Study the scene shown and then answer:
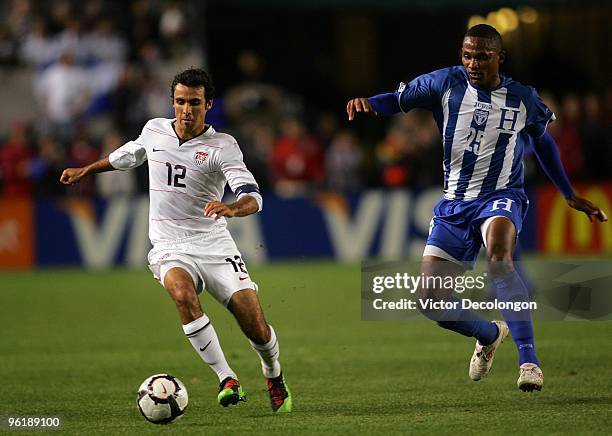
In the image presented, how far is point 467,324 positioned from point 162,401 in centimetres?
218

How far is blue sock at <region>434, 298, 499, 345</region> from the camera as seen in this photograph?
25.1ft

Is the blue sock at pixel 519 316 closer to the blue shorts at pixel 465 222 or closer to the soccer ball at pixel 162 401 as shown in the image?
the blue shorts at pixel 465 222

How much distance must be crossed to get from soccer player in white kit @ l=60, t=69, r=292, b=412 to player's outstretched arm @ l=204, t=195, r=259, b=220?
0.12 metres

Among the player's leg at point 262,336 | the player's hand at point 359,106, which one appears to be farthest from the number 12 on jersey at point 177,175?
the player's hand at point 359,106

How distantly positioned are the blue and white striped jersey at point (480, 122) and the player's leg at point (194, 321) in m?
1.83

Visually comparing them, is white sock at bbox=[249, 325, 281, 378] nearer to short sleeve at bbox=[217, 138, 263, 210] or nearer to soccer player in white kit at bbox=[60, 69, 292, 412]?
soccer player in white kit at bbox=[60, 69, 292, 412]

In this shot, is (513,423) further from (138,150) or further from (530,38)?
(530,38)

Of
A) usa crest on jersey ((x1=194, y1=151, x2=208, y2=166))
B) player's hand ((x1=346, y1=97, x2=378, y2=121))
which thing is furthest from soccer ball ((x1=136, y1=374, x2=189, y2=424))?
player's hand ((x1=346, y1=97, x2=378, y2=121))

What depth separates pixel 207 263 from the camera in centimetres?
711

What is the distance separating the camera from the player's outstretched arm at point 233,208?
6379 mm

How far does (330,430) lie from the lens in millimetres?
6340

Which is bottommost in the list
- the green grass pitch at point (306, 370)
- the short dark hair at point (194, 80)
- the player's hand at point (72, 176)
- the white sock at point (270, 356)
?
the green grass pitch at point (306, 370)

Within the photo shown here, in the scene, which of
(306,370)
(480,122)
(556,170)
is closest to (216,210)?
(480,122)

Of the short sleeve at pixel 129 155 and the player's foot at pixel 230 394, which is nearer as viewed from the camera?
the player's foot at pixel 230 394
